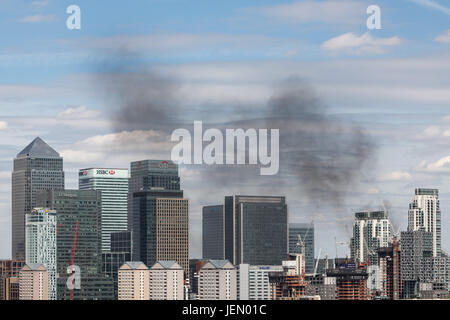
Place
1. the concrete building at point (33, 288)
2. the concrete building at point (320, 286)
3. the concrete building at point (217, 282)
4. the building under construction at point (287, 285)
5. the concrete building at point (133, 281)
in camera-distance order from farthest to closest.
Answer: the concrete building at point (33, 288) → the concrete building at point (133, 281) → the building under construction at point (287, 285) → the concrete building at point (217, 282) → the concrete building at point (320, 286)

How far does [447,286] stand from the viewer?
194500 mm

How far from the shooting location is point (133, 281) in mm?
185875

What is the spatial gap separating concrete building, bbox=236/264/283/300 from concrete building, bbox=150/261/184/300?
1175 centimetres

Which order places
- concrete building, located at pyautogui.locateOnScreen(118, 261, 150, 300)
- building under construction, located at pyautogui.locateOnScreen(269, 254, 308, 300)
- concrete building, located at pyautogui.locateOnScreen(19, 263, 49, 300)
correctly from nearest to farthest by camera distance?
building under construction, located at pyautogui.locateOnScreen(269, 254, 308, 300), concrete building, located at pyautogui.locateOnScreen(118, 261, 150, 300), concrete building, located at pyautogui.locateOnScreen(19, 263, 49, 300)

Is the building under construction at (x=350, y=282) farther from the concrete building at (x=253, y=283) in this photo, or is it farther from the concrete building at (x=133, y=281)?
the concrete building at (x=133, y=281)

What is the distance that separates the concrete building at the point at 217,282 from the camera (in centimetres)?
16725

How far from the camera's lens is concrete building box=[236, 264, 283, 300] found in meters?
169

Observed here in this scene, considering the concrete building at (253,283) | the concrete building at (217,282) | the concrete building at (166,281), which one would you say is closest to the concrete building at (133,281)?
the concrete building at (166,281)

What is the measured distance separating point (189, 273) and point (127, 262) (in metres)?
14.5

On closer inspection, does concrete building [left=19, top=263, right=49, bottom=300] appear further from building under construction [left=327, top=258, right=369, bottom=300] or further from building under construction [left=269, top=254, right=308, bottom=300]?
building under construction [left=327, top=258, right=369, bottom=300]

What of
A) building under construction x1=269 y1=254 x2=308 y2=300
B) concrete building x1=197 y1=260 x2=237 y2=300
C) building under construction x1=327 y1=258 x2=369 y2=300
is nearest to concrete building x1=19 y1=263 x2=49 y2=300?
concrete building x1=197 y1=260 x2=237 y2=300

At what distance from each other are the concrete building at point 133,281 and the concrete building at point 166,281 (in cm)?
128
